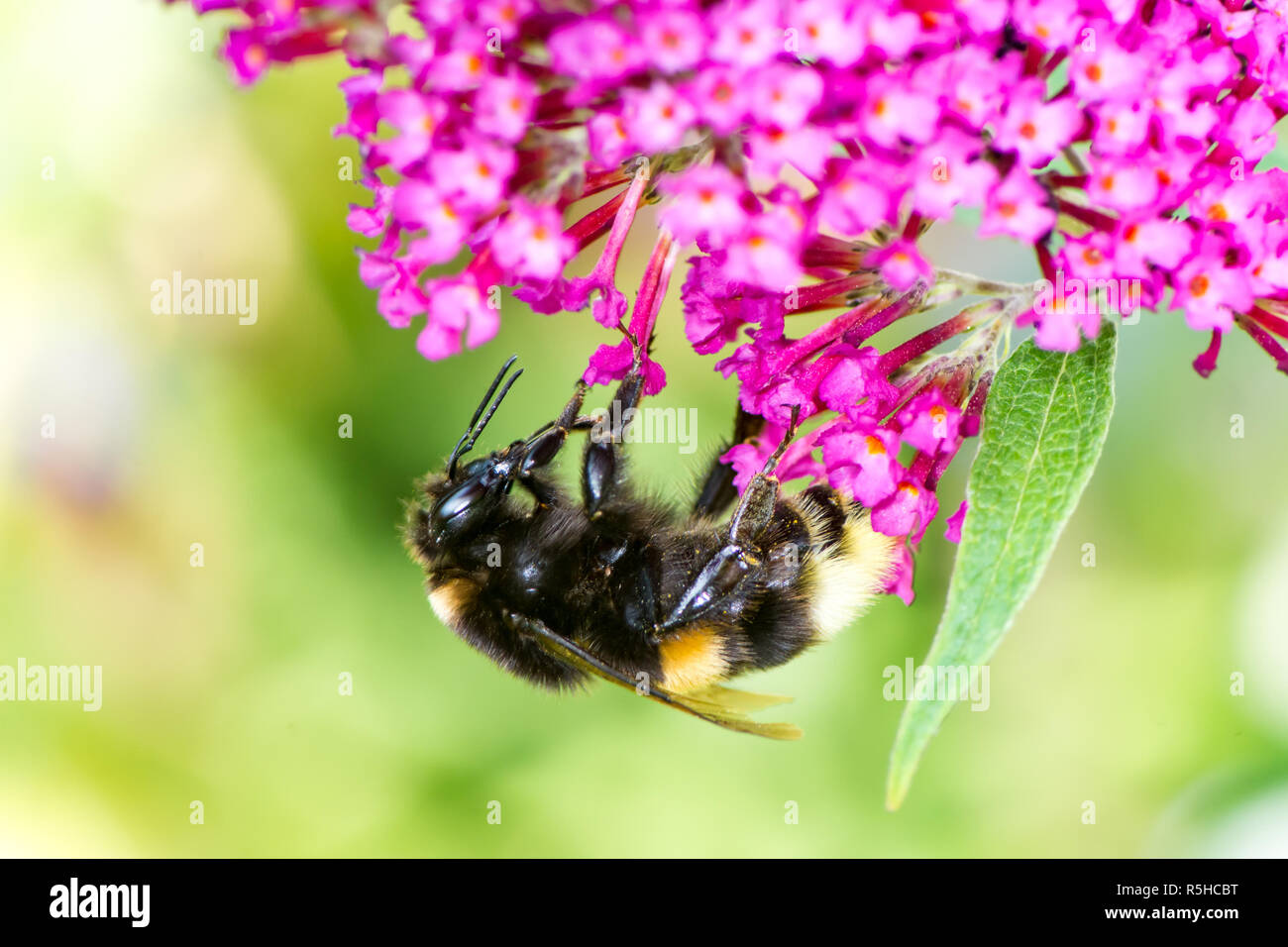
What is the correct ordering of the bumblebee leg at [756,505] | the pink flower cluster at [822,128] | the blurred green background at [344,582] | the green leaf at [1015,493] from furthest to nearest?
the blurred green background at [344,582] < the bumblebee leg at [756,505] < the green leaf at [1015,493] < the pink flower cluster at [822,128]

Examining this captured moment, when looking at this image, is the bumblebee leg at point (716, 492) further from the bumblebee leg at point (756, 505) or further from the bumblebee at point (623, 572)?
the bumblebee leg at point (756, 505)

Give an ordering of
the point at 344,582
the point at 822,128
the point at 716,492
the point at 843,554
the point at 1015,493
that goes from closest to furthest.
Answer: the point at 822,128
the point at 1015,493
the point at 843,554
the point at 716,492
the point at 344,582

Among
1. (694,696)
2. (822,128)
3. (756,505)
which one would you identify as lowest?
(694,696)

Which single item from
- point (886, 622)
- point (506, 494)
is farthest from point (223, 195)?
point (886, 622)

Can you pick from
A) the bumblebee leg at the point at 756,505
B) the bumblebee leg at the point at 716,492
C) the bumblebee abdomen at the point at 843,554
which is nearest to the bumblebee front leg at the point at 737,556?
the bumblebee leg at the point at 756,505

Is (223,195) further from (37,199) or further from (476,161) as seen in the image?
(476,161)

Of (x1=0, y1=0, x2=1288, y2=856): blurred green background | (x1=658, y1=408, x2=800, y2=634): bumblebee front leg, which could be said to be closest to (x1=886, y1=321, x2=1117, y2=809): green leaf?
(x1=658, y1=408, x2=800, y2=634): bumblebee front leg

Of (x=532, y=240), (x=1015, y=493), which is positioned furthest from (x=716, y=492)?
(x=532, y=240)

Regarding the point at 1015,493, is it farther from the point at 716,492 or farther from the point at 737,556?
the point at 716,492
